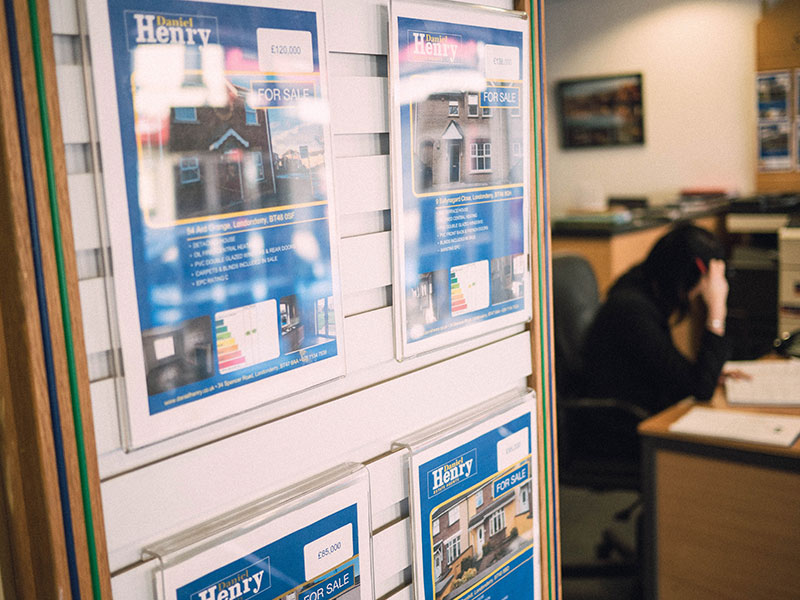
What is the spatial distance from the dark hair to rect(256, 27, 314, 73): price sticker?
2.03 meters

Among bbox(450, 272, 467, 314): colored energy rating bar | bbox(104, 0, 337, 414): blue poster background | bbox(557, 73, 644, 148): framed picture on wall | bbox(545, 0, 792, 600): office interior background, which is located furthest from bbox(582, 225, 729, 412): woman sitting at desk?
bbox(557, 73, 644, 148): framed picture on wall

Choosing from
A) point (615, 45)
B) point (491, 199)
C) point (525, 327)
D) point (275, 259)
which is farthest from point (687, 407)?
point (615, 45)

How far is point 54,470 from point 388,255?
1.70 feet

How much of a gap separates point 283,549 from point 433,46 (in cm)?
70

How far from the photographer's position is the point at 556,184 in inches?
285

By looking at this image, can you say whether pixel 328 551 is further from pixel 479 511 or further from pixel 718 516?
pixel 718 516

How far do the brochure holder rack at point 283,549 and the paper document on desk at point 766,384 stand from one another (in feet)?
5.58

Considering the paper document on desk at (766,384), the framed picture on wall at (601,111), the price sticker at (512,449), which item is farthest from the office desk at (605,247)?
the price sticker at (512,449)

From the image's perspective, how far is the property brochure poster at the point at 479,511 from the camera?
3.74 feet

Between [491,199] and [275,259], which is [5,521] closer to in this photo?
[275,259]

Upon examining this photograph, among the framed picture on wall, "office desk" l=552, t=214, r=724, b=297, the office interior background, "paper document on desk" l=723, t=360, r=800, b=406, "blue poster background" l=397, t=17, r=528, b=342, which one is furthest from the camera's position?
the framed picture on wall

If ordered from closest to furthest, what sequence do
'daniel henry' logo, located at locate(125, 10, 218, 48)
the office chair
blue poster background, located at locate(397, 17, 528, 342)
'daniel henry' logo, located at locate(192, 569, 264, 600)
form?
'daniel henry' logo, located at locate(125, 10, 218, 48)
'daniel henry' logo, located at locate(192, 569, 264, 600)
blue poster background, located at locate(397, 17, 528, 342)
the office chair

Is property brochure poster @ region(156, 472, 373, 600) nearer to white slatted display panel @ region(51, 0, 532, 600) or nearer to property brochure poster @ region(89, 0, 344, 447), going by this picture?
white slatted display panel @ region(51, 0, 532, 600)

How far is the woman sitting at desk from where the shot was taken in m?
2.64
